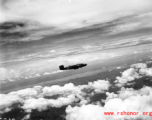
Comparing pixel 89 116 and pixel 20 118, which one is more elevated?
pixel 89 116

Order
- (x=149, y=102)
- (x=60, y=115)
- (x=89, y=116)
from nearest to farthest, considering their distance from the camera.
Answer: (x=89, y=116) → (x=149, y=102) → (x=60, y=115)

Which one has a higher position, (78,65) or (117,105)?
(78,65)

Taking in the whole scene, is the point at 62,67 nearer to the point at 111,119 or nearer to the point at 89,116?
the point at 89,116

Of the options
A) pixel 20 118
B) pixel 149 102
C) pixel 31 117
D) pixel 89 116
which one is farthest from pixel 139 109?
pixel 20 118

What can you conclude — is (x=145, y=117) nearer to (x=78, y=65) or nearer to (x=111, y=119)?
(x=111, y=119)

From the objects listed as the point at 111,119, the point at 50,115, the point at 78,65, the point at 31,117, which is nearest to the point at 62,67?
the point at 78,65

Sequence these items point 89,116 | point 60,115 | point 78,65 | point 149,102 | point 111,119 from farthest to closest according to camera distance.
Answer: point 60,115
point 149,102
point 111,119
point 89,116
point 78,65

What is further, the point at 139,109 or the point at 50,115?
the point at 50,115

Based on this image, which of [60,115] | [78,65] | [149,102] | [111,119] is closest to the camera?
[78,65]

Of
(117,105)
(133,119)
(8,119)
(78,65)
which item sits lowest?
(133,119)
